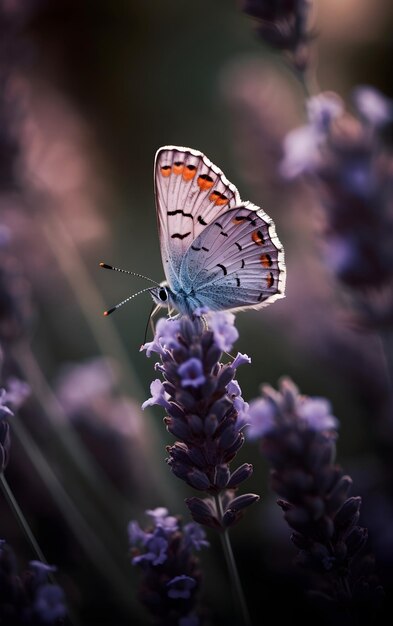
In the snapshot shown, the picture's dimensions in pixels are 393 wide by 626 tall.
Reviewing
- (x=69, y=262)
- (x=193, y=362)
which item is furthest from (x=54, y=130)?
(x=193, y=362)

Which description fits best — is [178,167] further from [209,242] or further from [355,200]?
[355,200]

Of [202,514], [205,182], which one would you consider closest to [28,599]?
[202,514]

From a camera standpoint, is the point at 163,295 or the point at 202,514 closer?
the point at 202,514

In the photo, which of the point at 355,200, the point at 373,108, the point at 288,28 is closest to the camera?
the point at 355,200

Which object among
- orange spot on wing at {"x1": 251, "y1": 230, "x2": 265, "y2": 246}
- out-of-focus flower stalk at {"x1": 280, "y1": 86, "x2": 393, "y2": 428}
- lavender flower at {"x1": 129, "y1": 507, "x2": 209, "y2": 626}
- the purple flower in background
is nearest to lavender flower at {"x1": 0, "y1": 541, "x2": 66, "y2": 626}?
the purple flower in background

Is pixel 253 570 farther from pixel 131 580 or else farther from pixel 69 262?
pixel 69 262

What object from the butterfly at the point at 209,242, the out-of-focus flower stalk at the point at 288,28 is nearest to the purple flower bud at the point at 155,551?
the butterfly at the point at 209,242

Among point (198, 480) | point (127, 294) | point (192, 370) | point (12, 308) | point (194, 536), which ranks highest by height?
point (127, 294)
